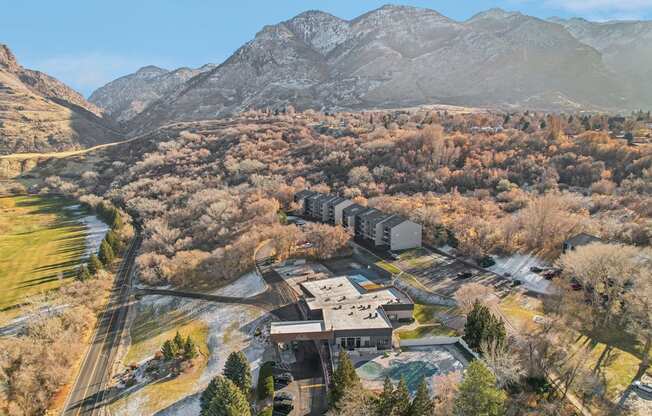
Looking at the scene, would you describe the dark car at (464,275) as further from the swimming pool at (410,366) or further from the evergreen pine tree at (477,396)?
the evergreen pine tree at (477,396)

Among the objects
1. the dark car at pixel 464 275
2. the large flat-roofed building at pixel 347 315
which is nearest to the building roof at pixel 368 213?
the large flat-roofed building at pixel 347 315

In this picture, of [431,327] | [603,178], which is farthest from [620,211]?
[431,327]

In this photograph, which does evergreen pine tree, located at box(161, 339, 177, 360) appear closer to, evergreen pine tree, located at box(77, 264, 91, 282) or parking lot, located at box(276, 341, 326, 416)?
parking lot, located at box(276, 341, 326, 416)

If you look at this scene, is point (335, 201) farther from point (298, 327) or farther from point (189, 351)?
point (189, 351)

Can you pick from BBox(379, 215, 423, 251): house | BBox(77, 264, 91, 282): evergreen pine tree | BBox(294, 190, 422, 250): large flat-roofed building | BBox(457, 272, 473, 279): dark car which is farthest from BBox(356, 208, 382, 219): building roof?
BBox(77, 264, 91, 282): evergreen pine tree

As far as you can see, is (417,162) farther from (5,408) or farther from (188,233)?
(5,408)
